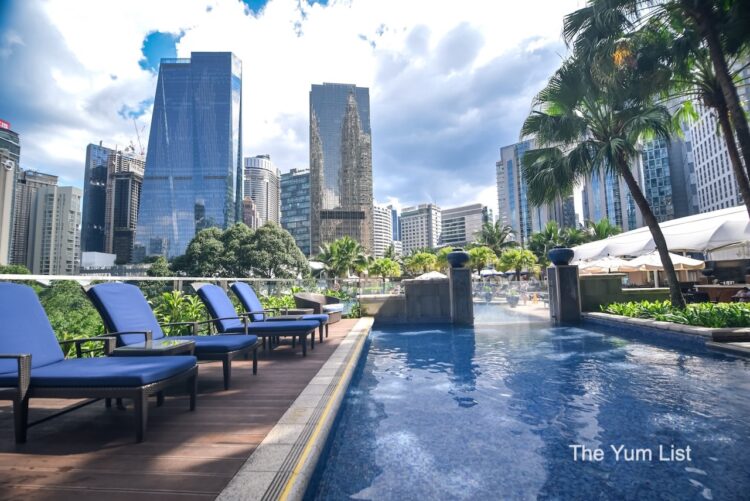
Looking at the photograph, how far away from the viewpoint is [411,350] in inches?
306

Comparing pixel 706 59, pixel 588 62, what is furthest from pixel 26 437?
pixel 706 59

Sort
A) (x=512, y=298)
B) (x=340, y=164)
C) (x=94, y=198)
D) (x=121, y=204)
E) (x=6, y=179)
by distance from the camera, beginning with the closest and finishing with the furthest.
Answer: (x=512, y=298)
(x=6, y=179)
(x=340, y=164)
(x=94, y=198)
(x=121, y=204)

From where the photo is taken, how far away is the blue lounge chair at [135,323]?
3.59 metres

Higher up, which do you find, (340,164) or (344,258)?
(340,164)

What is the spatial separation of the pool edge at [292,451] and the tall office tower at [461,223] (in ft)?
515

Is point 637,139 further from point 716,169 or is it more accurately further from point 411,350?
point 716,169

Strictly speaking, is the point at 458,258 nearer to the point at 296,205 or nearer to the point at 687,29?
the point at 687,29

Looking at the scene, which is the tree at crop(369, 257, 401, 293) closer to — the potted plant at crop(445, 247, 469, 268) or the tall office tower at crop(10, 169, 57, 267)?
the potted plant at crop(445, 247, 469, 268)

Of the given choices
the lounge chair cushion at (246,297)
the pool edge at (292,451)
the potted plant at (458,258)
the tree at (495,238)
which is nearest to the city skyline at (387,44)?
the potted plant at (458,258)

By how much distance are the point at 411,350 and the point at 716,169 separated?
290 feet

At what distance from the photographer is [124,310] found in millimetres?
3801

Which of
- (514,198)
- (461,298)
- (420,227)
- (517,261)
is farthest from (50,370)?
(420,227)

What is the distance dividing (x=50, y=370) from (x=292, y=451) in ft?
5.82

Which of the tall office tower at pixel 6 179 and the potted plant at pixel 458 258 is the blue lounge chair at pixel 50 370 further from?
the tall office tower at pixel 6 179
